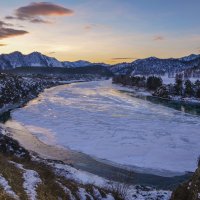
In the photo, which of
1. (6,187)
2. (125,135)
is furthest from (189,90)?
(6,187)

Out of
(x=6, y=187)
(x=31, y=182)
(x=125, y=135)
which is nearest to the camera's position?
(x=6, y=187)

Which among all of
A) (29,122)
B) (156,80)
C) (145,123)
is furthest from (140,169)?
(156,80)

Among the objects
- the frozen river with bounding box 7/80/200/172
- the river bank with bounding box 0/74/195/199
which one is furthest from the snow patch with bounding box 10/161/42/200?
the frozen river with bounding box 7/80/200/172

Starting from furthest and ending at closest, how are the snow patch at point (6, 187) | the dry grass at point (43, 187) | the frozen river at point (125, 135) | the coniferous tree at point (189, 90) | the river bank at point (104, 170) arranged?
the coniferous tree at point (189, 90) < the frozen river at point (125, 135) < the river bank at point (104, 170) < the dry grass at point (43, 187) < the snow patch at point (6, 187)

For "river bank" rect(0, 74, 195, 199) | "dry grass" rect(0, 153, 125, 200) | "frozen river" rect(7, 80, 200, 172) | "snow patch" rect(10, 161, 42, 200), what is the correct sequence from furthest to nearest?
"frozen river" rect(7, 80, 200, 172)
"river bank" rect(0, 74, 195, 199)
"snow patch" rect(10, 161, 42, 200)
"dry grass" rect(0, 153, 125, 200)

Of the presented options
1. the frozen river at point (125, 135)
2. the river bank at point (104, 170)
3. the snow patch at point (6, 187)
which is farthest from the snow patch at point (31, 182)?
the frozen river at point (125, 135)

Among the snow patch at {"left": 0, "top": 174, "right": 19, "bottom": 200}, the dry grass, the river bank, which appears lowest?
the river bank

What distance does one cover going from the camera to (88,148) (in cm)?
4081

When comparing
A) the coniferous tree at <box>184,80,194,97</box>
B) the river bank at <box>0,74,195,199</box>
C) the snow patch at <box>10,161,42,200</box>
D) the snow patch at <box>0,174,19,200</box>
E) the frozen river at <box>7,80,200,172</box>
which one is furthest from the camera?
the coniferous tree at <box>184,80,194,97</box>

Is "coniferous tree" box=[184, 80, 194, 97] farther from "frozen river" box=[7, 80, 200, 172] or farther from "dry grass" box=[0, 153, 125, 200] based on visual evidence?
"dry grass" box=[0, 153, 125, 200]

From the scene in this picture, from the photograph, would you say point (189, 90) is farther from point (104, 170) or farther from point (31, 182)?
point (31, 182)

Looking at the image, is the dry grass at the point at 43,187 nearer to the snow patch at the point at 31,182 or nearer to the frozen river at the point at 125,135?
the snow patch at the point at 31,182

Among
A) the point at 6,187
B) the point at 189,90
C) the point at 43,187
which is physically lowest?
the point at 43,187

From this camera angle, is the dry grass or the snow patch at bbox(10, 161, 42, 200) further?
the snow patch at bbox(10, 161, 42, 200)
